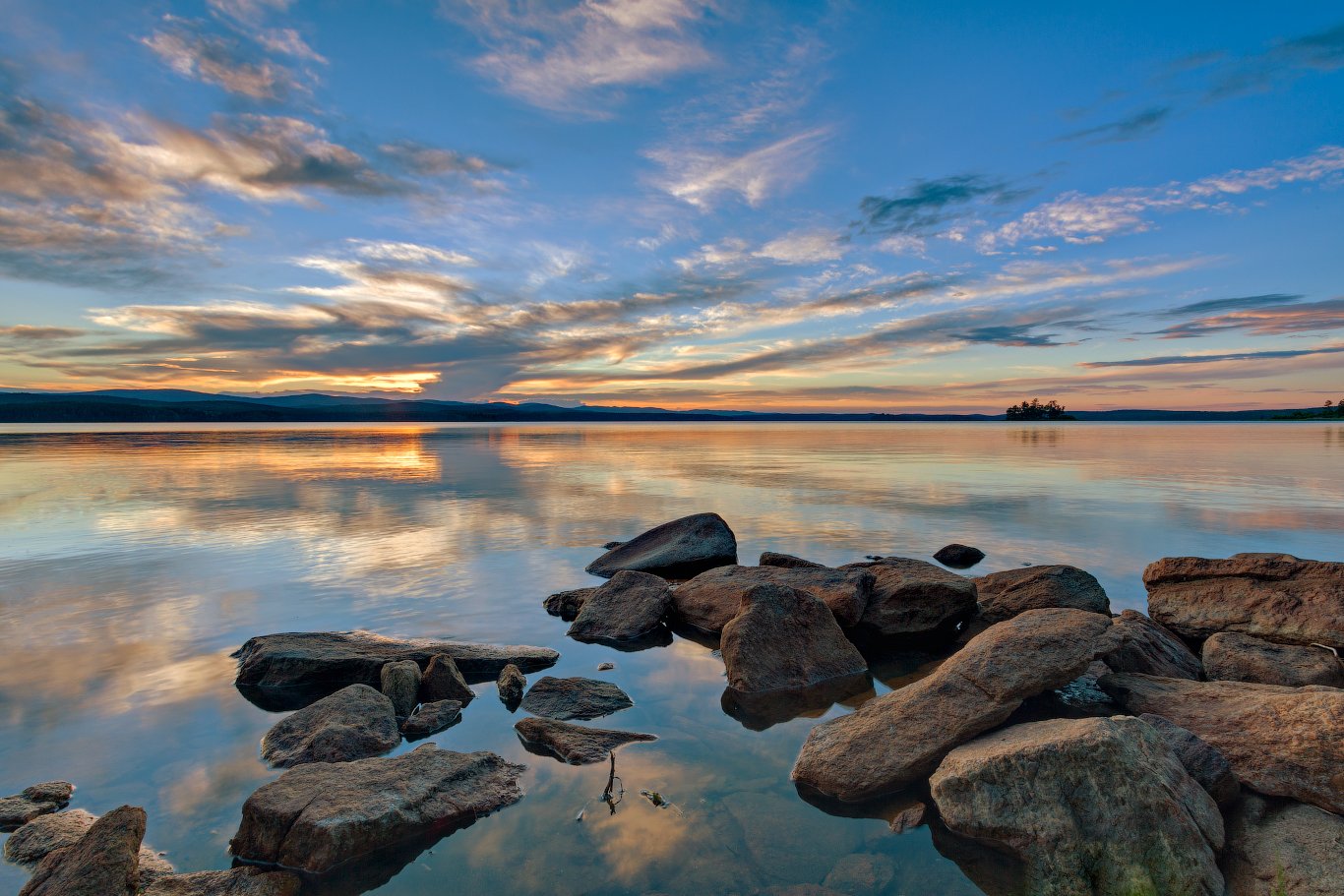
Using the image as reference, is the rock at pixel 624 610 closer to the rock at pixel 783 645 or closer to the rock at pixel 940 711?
the rock at pixel 783 645

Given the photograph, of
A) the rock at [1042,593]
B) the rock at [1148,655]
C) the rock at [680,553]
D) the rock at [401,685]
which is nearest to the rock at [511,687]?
the rock at [401,685]

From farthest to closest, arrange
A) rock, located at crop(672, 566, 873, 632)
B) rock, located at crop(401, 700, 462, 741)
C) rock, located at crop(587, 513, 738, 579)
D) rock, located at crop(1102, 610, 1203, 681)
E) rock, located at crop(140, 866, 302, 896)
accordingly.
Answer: rock, located at crop(587, 513, 738, 579) → rock, located at crop(672, 566, 873, 632) → rock, located at crop(1102, 610, 1203, 681) → rock, located at crop(401, 700, 462, 741) → rock, located at crop(140, 866, 302, 896)

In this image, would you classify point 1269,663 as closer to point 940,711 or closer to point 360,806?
point 940,711

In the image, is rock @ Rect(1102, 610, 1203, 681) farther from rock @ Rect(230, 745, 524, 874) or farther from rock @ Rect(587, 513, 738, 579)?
rock @ Rect(587, 513, 738, 579)

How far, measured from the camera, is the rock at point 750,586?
9.97 metres

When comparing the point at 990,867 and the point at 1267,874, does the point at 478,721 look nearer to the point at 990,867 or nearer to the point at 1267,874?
the point at 990,867

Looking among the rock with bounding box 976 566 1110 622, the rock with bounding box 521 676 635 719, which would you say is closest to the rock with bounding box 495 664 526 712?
the rock with bounding box 521 676 635 719

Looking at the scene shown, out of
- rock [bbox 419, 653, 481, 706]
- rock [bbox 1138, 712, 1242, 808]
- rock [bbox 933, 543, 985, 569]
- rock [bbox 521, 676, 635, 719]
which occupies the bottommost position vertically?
rock [bbox 933, 543, 985, 569]

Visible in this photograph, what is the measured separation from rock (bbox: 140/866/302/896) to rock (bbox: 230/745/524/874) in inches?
7.8

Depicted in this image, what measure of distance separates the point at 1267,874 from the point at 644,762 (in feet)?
14.9

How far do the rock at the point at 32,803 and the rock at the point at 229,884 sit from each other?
188 cm

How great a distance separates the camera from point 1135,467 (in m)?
38.6

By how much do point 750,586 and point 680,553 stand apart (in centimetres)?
445

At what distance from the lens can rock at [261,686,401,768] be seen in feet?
20.9
